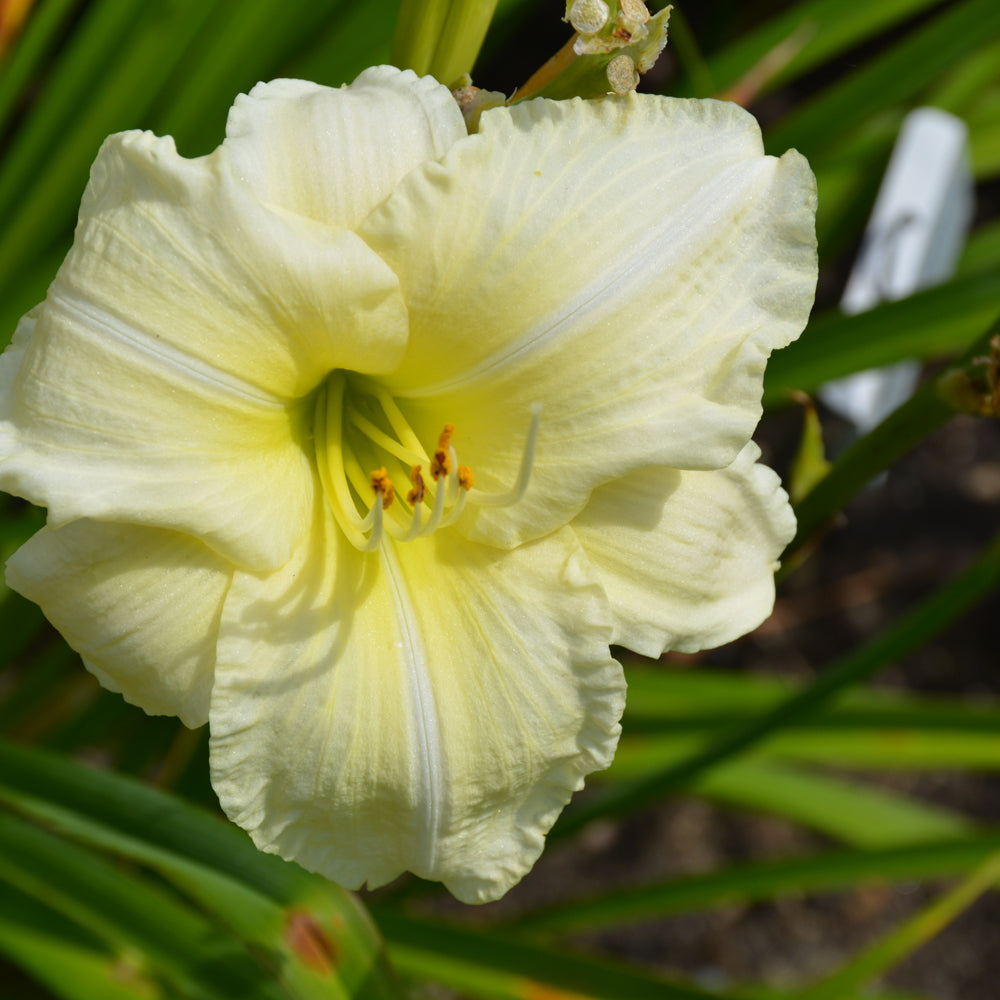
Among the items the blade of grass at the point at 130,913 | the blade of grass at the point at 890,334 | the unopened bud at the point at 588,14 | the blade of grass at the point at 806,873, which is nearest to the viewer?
the unopened bud at the point at 588,14

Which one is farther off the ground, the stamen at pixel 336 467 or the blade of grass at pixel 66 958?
the stamen at pixel 336 467

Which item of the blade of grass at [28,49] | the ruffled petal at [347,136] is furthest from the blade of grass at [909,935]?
the blade of grass at [28,49]

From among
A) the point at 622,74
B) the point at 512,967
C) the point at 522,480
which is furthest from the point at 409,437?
the point at 512,967

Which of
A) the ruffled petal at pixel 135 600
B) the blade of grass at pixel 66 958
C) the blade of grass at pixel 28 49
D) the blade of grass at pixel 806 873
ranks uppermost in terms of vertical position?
the blade of grass at pixel 28 49

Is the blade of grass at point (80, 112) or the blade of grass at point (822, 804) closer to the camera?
the blade of grass at point (80, 112)

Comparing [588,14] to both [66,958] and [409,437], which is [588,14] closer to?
[409,437]

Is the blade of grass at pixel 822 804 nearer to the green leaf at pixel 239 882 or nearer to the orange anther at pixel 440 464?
the green leaf at pixel 239 882

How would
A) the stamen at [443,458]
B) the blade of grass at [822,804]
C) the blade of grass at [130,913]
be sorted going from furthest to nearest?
the blade of grass at [822,804] < the blade of grass at [130,913] < the stamen at [443,458]

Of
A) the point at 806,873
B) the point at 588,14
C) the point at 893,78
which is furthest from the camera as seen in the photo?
the point at 806,873

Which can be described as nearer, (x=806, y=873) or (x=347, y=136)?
(x=347, y=136)
